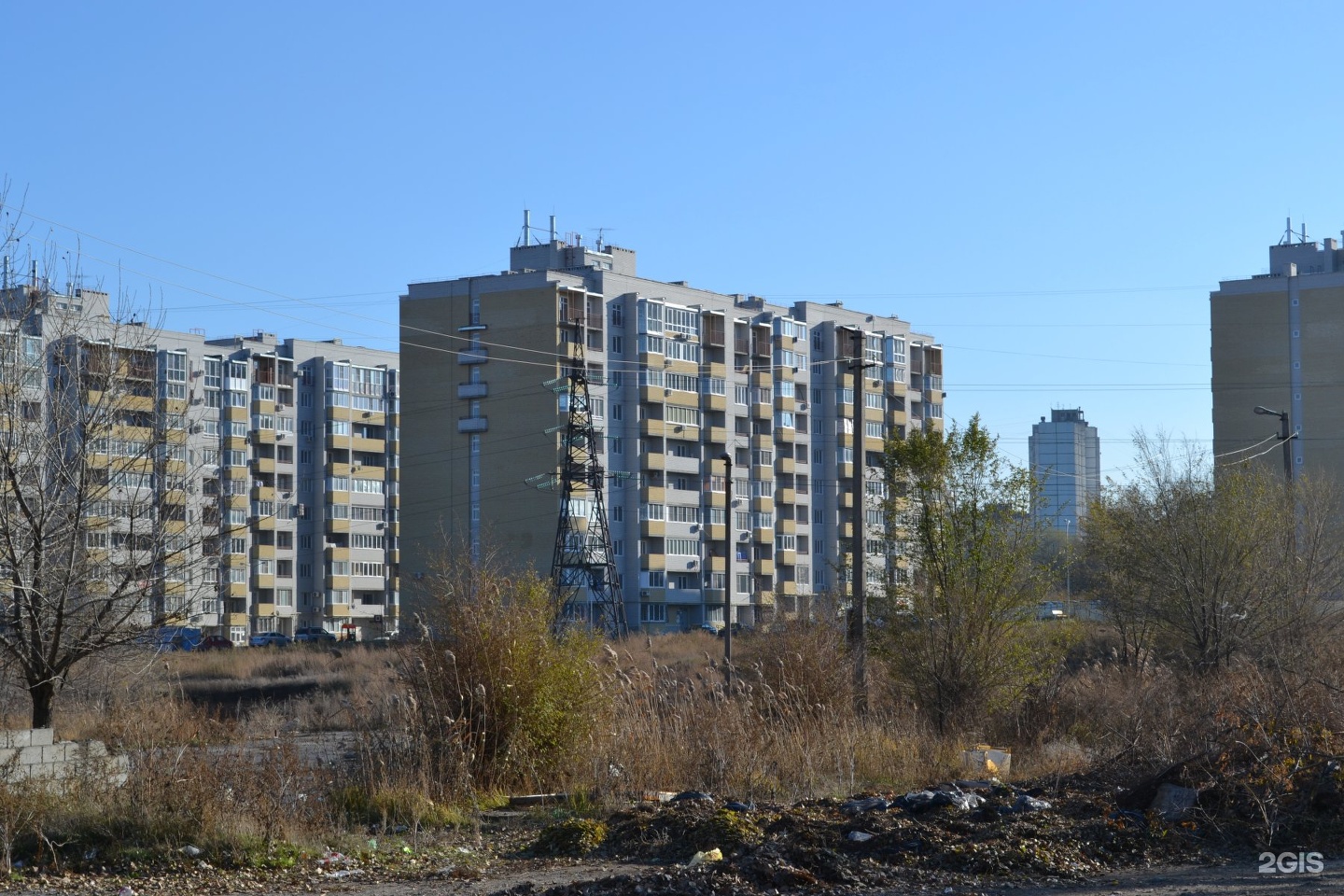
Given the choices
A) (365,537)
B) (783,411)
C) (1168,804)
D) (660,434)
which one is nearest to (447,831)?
(1168,804)

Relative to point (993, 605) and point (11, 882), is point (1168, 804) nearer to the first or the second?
point (11, 882)

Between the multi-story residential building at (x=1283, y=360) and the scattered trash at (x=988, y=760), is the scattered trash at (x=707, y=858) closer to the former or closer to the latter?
the scattered trash at (x=988, y=760)

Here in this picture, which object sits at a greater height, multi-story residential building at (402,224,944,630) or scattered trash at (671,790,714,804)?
multi-story residential building at (402,224,944,630)

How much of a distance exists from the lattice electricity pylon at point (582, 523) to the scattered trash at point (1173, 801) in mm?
40783

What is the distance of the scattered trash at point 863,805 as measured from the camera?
13805mm

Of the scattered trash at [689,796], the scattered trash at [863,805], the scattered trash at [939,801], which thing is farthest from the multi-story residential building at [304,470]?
the scattered trash at [939,801]

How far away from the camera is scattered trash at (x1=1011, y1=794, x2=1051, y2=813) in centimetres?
1350

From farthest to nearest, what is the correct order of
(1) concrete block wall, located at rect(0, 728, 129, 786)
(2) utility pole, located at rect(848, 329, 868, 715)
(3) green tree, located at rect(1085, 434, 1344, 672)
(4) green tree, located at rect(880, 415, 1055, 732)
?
(3) green tree, located at rect(1085, 434, 1344, 672) < (4) green tree, located at rect(880, 415, 1055, 732) < (2) utility pole, located at rect(848, 329, 868, 715) < (1) concrete block wall, located at rect(0, 728, 129, 786)

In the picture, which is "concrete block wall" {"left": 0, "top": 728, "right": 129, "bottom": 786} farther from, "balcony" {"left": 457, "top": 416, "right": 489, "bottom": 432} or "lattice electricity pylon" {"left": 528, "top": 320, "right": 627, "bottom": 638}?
"balcony" {"left": 457, "top": 416, "right": 489, "bottom": 432}

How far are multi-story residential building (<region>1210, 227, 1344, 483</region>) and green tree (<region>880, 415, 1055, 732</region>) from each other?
7476 cm

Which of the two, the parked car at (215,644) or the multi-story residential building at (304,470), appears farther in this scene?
the multi-story residential building at (304,470)

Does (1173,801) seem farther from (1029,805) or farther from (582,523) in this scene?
(582,523)

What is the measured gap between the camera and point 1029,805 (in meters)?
13.6

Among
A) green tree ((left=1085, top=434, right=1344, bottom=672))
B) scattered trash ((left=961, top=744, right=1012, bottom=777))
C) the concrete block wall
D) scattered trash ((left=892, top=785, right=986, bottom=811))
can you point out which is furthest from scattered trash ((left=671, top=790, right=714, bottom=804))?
green tree ((left=1085, top=434, right=1344, bottom=672))
